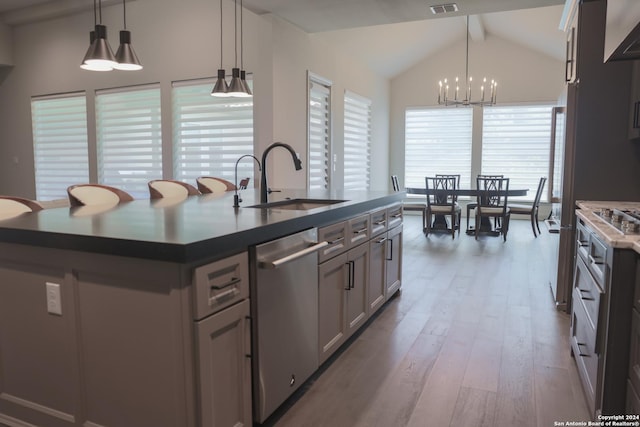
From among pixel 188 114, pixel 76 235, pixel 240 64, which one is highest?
pixel 240 64

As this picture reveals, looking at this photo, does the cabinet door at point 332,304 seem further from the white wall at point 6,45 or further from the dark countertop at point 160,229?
the white wall at point 6,45

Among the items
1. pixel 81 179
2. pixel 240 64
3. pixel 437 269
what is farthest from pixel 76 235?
pixel 81 179

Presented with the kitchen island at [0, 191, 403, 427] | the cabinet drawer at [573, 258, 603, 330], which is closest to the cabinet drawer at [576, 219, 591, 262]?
the cabinet drawer at [573, 258, 603, 330]

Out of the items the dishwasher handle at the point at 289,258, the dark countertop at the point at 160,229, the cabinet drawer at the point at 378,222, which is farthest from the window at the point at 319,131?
the dishwasher handle at the point at 289,258

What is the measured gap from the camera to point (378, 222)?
10.8 feet

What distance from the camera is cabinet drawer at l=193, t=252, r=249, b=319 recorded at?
1534 millimetres

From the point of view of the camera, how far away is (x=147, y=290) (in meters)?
1.56

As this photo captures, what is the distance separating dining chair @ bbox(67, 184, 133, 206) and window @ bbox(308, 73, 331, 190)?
3.01 metres

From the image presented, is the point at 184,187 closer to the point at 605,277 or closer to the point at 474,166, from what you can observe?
the point at 605,277

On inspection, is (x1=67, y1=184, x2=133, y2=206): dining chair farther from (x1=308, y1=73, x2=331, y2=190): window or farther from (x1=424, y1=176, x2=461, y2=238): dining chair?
(x1=424, y1=176, x2=461, y2=238): dining chair

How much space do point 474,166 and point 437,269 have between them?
4963 mm

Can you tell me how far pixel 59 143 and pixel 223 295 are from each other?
21.7ft

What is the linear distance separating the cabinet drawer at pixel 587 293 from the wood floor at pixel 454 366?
0.43m

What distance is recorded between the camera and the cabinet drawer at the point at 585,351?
199 cm
